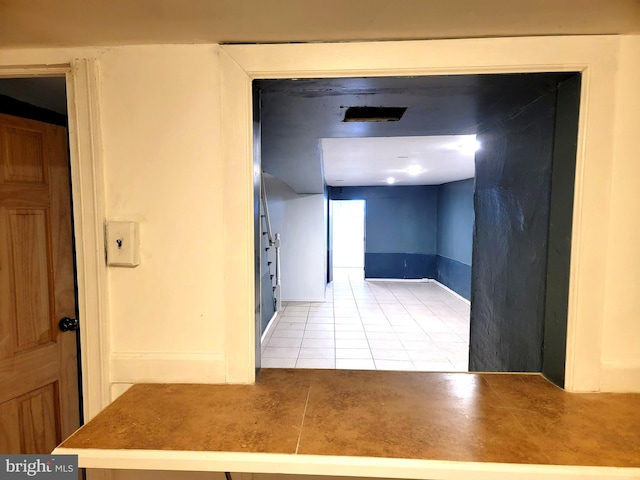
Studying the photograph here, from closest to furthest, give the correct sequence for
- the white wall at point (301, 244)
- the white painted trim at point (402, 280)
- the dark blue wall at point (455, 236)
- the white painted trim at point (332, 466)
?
the white painted trim at point (332, 466)
the white wall at point (301, 244)
the dark blue wall at point (455, 236)
the white painted trim at point (402, 280)

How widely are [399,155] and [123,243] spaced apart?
10.4 feet

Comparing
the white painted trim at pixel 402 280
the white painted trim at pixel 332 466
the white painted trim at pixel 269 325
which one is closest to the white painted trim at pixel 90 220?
the white painted trim at pixel 332 466

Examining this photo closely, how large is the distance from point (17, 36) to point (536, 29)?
1429 mm

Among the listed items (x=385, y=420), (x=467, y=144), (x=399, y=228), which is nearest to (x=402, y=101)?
(x=385, y=420)

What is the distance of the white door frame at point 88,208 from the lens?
37.1 inches

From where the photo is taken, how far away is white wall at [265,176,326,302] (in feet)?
17.5

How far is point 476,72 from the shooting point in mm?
874

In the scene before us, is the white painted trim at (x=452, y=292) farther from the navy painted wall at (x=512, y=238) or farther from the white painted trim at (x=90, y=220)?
the white painted trim at (x=90, y=220)

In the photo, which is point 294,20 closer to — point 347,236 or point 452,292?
point 452,292

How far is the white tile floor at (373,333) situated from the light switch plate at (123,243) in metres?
2.00

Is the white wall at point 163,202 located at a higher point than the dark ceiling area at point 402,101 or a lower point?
lower

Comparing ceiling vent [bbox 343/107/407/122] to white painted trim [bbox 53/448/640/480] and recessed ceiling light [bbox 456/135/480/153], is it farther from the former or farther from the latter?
recessed ceiling light [bbox 456/135/480/153]

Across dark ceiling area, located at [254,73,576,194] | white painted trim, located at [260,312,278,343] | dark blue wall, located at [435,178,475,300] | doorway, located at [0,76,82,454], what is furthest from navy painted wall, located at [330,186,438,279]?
doorway, located at [0,76,82,454]

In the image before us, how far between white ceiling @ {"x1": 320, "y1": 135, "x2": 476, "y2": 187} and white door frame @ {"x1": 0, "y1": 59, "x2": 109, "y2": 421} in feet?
6.35
